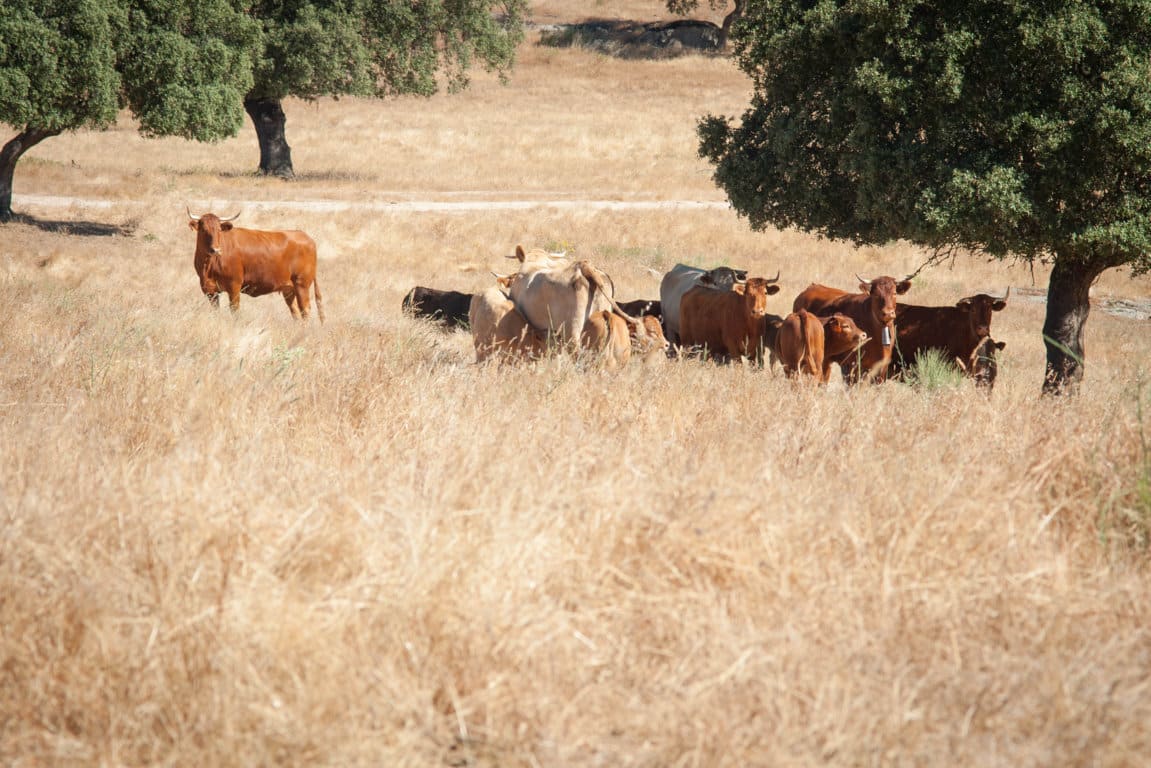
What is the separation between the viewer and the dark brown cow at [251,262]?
13836 mm

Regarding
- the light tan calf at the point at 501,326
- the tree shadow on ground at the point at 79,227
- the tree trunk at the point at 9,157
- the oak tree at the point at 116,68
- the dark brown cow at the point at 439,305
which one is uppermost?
the oak tree at the point at 116,68

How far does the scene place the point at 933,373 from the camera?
940 centimetres

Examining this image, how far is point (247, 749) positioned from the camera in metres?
2.66

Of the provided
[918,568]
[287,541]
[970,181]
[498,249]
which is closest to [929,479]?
[918,568]

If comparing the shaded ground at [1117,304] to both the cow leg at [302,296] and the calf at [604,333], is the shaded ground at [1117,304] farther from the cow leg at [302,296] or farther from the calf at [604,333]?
the calf at [604,333]

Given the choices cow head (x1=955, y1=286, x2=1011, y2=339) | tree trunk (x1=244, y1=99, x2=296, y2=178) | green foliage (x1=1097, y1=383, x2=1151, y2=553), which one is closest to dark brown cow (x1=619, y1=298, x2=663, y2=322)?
cow head (x1=955, y1=286, x2=1011, y2=339)

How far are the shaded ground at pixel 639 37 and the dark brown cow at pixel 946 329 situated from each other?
5652 centimetres

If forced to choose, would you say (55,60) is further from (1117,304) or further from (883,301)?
(1117,304)

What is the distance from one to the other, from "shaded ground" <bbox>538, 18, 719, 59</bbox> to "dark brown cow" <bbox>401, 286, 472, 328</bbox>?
53559mm

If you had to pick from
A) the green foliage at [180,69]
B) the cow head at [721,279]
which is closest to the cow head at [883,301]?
the cow head at [721,279]

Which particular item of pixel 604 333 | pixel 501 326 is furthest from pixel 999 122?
pixel 501 326

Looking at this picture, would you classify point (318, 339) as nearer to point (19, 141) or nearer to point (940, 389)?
point (940, 389)

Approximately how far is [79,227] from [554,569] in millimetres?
20671

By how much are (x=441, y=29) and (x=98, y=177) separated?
1141 cm
